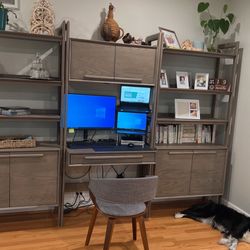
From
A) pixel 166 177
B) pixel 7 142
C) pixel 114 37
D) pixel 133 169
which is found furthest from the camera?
pixel 133 169

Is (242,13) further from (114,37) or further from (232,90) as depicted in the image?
(114,37)

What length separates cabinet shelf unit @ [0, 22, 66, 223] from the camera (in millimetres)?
2893

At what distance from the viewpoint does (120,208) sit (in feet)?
8.05

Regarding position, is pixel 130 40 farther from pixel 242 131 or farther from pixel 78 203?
pixel 78 203

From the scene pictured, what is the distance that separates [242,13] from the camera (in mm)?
3551

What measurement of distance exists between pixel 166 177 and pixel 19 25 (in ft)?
7.19

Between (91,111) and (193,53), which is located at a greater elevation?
(193,53)

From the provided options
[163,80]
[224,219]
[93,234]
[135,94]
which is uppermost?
[163,80]

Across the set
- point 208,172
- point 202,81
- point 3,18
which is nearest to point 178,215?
point 208,172

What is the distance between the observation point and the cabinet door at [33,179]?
2.91 metres

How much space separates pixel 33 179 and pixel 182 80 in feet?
6.34

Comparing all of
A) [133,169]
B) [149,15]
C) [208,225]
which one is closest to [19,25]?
[149,15]

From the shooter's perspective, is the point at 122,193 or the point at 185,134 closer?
the point at 122,193

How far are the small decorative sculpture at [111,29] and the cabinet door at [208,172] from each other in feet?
5.01
